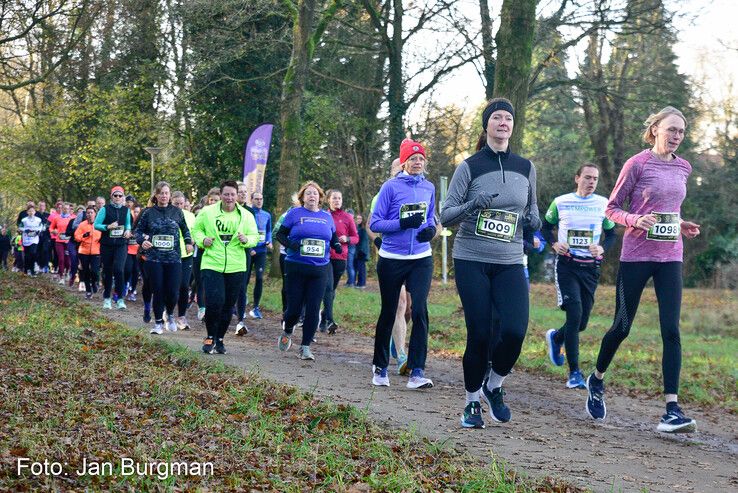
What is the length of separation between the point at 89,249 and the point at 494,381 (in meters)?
15.0

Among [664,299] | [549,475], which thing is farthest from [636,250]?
[549,475]

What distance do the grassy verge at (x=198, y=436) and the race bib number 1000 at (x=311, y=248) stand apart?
82.2 inches

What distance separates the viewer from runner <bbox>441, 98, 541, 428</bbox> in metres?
7.39

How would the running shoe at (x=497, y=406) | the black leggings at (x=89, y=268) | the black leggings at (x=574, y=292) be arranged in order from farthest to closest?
the black leggings at (x=89, y=268), the black leggings at (x=574, y=292), the running shoe at (x=497, y=406)

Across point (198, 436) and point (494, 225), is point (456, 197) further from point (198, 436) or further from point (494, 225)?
point (198, 436)

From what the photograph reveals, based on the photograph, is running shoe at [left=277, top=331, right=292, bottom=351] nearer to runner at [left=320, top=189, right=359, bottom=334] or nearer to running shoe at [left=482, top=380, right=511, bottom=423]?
runner at [left=320, top=189, right=359, bottom=334]

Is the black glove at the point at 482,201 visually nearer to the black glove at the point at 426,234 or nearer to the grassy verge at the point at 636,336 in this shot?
the black glove at the point at 426,234

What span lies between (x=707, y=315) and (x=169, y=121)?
22.2 m

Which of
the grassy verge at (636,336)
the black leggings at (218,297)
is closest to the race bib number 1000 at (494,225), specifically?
the grassy verge at (636,336)

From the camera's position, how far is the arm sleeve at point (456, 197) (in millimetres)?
7406

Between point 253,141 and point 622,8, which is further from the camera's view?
point 253,141

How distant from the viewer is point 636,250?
8.02 metres

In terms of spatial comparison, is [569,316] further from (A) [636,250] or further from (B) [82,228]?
(B) [82,228]

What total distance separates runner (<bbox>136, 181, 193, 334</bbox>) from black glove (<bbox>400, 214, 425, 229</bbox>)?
5.02m
